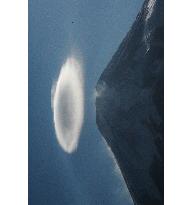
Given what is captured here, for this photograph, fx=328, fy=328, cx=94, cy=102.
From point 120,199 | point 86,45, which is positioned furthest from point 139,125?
point 86,45
